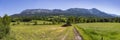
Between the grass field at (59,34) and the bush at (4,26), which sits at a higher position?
the bush at (4,26)

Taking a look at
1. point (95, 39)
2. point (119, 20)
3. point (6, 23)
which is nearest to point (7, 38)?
point (6, 23)

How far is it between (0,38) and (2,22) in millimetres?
3867

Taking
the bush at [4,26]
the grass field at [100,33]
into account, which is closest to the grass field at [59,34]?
the grass field at [100,33]

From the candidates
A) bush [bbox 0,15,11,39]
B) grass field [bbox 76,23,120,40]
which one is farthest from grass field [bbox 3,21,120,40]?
→ bush [bbox 0,15,11,39]

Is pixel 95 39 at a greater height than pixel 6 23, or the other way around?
pixel 6 23

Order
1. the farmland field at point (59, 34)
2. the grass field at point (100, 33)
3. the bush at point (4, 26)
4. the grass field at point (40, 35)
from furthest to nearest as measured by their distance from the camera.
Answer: the grass field at point (100, 33) → the farmland field at point (59, 34) → the grass field at point (40, 35) → the bush at point (4, 26)

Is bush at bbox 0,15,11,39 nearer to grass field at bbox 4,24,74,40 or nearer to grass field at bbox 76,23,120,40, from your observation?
grass field at bbox 4,24,74,40

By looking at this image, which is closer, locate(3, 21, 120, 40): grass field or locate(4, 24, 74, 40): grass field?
locate(4, 24, 74, 40): grass field

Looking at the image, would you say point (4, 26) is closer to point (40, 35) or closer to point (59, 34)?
point (40, 35)

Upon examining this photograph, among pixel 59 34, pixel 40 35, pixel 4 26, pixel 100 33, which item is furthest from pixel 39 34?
pixel 4 26

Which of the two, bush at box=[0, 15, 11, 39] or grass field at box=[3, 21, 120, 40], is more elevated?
bush at box=[0, 15, 11, 39]

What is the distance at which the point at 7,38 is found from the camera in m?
34.8

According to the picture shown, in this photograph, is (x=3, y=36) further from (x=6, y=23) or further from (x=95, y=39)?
(x=95, y=39)

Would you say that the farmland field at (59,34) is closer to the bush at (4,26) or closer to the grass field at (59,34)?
the grass field at (59,34)
